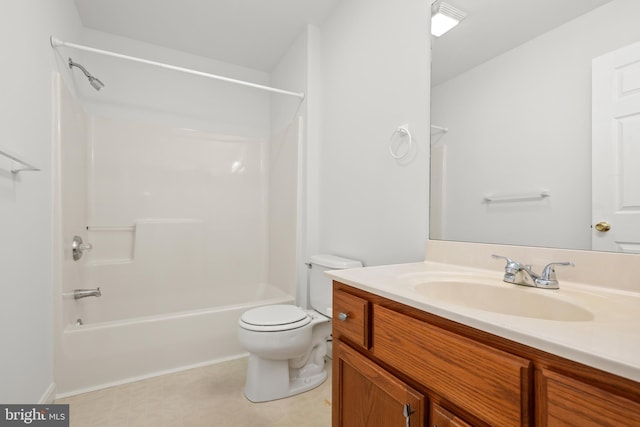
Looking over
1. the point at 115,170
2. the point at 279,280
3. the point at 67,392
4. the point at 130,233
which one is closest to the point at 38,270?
the point at 67,392

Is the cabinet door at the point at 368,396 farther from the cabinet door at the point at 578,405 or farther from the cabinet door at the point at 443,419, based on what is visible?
the cabinet door at the point at 578,405

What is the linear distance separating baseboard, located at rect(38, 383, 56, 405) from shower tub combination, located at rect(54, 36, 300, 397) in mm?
56

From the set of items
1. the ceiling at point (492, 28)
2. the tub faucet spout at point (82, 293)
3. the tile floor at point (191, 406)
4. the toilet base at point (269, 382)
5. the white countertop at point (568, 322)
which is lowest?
the tile floor at point (191, 406)

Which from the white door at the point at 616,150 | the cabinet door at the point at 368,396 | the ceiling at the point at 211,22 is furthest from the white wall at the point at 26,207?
the white door at the point at 616,150

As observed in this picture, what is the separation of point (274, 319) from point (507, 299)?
114 centimetres

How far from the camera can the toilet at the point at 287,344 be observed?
5.04 ft

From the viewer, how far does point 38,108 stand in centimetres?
143

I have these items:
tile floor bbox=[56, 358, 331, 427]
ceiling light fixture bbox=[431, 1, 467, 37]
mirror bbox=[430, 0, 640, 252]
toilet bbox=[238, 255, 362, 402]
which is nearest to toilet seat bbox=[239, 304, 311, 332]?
toilet bbox=[238, 255, 362, 402]

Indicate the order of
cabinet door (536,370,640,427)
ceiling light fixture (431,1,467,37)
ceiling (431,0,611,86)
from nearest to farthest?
1. cabinet door (536,370,640,427)
2. ceiling (431,0,611,86)
3. ceiling light fixture (431,1,467,37)

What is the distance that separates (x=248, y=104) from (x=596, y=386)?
3038mm

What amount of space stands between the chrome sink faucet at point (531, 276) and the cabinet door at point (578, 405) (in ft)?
1.48

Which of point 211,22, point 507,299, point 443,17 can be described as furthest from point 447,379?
point 211,22

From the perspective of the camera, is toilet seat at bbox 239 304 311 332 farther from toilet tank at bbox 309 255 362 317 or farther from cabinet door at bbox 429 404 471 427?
cabinet door at bbox 429 404 471 427

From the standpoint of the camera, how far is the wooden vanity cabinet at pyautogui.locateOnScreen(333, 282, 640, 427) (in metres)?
0.43
